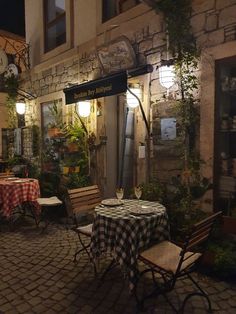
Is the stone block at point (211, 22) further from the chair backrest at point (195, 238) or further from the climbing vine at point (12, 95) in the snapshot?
the climbing vine at point (12, 95)

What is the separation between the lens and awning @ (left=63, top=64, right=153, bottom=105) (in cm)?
477

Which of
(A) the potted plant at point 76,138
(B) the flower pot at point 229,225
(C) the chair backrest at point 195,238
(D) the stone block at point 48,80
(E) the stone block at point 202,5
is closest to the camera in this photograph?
(C) the chair backrest at point 195,238

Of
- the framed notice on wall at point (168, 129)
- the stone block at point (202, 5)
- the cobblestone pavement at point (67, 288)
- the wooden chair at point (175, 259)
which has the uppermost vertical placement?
the stone block at point (202, 5)

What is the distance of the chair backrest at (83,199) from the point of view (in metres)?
4.30

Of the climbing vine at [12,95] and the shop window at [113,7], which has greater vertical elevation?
the shop window at [113,7]

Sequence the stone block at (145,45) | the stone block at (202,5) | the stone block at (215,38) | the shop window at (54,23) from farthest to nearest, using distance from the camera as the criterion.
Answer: the shop window at (54,23)
the stone block at (145,45)
the stone block at (202,5)
the stone block at (215,38)

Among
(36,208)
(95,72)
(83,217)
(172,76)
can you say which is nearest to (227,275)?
(172,76)

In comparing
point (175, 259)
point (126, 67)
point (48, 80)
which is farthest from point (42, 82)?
point (175, 259)

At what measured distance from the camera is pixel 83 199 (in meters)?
4.48

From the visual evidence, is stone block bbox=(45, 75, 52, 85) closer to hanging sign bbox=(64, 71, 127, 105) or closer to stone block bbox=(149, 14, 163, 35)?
hanging sign bbox=(64, 71, 127, 105)

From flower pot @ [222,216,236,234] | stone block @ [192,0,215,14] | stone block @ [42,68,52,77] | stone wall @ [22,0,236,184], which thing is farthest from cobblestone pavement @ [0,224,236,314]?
stone block @ [42,68,52,77]

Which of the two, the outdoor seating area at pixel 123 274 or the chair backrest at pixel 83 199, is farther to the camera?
the chair backrest at pixel 83 199

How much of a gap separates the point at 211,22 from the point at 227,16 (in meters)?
0.24

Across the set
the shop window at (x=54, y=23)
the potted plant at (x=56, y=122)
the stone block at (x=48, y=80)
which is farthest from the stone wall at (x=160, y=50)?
the shop window at (x=54, y=23)
